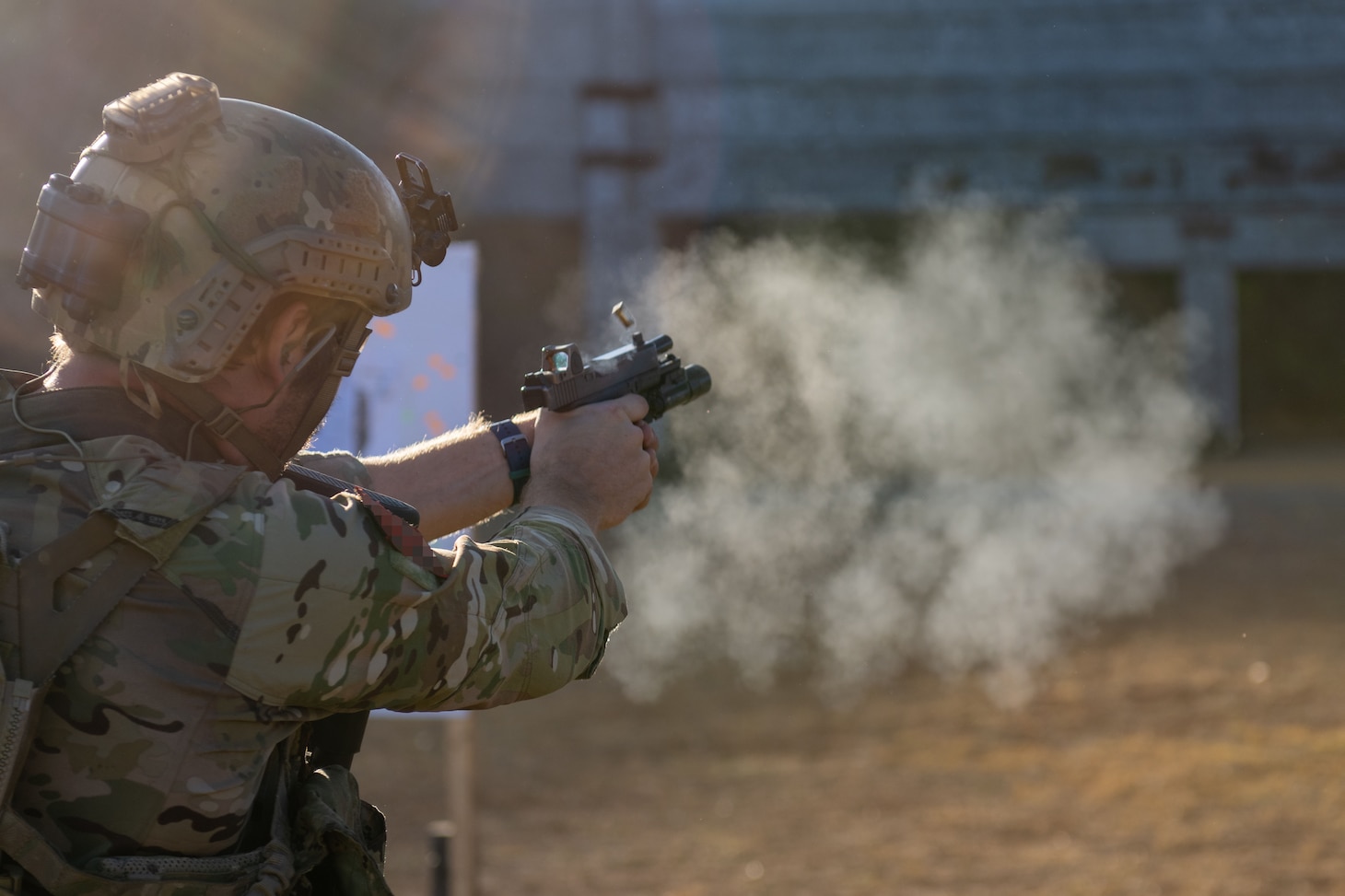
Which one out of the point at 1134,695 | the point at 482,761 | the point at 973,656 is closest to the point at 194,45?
the point at 482,761

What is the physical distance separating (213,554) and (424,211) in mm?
797

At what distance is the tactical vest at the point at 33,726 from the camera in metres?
1.53

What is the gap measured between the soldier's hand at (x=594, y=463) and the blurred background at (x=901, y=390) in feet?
7.81

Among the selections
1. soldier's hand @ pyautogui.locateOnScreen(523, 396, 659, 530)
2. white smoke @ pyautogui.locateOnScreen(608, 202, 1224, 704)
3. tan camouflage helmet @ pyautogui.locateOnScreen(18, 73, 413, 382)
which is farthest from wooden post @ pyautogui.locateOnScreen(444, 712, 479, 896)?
white smoke @ pyautogui.locateOnScreen(608, 202, 1224, 704)

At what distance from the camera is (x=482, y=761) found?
259 inches

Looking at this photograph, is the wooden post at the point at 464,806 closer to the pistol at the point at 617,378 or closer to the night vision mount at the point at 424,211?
the pistol at the point at 617,378

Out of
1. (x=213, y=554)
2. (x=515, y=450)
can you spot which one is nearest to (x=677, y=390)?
(x=515, y=450)

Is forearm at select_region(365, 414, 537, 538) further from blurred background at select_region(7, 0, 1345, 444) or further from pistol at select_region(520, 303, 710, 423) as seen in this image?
blurred background at select_region(7, 0, 1345, 444)

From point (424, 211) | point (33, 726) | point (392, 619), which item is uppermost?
point (424, 211)

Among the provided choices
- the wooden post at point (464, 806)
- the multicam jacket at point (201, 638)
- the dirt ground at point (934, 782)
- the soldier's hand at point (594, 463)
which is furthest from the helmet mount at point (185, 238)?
the dirt ground at point (934, 782)

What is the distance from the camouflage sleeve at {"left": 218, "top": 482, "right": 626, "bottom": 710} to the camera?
1.59m

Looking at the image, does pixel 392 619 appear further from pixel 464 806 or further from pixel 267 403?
pixel 464 806

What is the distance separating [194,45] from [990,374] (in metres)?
8.74

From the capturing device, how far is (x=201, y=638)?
1.59 metres
